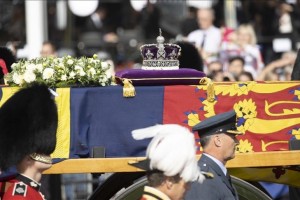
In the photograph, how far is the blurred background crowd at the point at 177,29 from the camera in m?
14.6

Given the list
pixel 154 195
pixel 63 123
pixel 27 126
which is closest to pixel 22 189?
pixel 27 126

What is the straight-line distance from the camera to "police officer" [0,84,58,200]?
20.0 feet

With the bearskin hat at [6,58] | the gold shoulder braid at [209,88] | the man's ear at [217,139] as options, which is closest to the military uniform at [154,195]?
the man's ear at [217,139]

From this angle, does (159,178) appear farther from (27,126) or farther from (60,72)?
(60,72)

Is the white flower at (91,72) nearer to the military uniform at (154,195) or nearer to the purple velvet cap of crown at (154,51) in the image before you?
the purple velvet cap of crown at (154,51)

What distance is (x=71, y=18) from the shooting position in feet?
61.1

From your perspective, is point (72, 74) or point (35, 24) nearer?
point (72, 74)

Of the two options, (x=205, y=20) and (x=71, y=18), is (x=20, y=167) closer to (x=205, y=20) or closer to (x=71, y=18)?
(x=205, y=20)

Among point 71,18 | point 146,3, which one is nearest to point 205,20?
point 146,3

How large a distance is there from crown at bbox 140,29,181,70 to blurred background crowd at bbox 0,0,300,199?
538 cm

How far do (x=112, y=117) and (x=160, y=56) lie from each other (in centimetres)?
58

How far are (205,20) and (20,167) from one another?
873cm

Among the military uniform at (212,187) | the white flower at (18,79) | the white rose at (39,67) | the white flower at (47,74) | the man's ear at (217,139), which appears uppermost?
the white rose at (39,67)

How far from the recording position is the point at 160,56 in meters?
8.23
